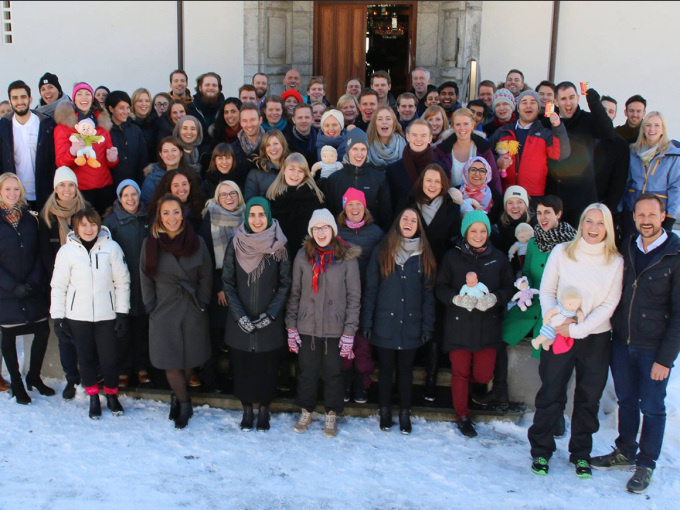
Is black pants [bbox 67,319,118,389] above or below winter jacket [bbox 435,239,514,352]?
below

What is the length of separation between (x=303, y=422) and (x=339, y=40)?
22.6 feet

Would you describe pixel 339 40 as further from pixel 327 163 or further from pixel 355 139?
pixel 355 139

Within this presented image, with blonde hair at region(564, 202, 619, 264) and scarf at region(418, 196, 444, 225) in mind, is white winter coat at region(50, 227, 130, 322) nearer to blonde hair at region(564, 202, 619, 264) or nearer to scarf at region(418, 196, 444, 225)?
scarf at region(418, 196, 444, 225)

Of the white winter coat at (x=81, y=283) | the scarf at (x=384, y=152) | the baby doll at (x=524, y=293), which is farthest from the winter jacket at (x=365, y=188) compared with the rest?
the white winter coat at (x=81, y=283)

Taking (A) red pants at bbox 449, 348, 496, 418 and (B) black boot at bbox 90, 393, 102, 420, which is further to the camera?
(B) black boot at bbox 90, 393, 102, 420

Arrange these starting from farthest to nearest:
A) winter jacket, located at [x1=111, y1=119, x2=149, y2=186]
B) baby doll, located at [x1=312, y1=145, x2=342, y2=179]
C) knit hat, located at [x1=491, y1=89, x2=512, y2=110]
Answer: knit hat, located at [x1=491, y1=89, x2=512, y2=110] < winter jacket, located at [x1=111, y1=119, x2=149, y2=186] < baby doll, located at [x1=312, y1=145, x2=342, y2=179]

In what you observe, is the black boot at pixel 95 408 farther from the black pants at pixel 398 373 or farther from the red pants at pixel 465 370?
the red pants at pixel 465 370

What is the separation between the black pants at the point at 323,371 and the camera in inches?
183

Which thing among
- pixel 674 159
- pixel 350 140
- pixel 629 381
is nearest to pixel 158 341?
pixel 350 140

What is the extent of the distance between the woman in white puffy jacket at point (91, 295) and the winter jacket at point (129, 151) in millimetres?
1064

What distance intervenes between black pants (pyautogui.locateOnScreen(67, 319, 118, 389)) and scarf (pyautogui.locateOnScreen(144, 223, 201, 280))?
609 mm

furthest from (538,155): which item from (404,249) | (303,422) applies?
(303,422)

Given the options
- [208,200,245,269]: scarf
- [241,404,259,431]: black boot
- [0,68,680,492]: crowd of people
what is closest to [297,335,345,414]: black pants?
[0,68,680,492]: crowd of people

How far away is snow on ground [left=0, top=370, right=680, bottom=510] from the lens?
12.9ft
